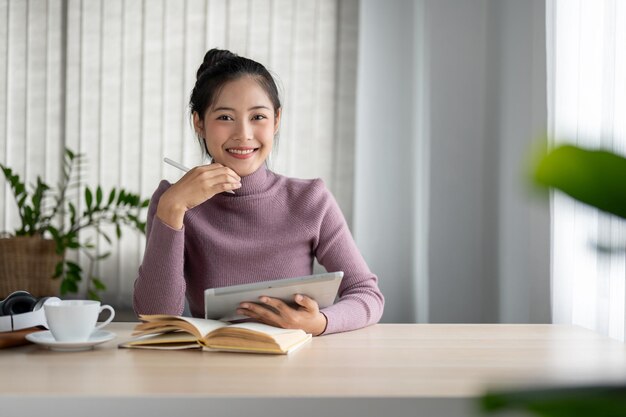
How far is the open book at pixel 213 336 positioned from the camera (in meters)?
1.19

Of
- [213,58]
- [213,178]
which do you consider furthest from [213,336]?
[213,58]

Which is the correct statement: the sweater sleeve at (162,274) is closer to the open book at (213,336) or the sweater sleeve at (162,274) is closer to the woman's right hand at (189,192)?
the woman's right hand at (189,192)

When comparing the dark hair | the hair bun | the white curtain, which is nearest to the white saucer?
the dark hair

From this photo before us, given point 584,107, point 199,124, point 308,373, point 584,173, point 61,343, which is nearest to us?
point 584,173

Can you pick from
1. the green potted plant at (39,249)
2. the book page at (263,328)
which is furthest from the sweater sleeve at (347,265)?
the green potted plant at (39,249)

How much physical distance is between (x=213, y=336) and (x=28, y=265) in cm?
211

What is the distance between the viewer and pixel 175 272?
1602mm

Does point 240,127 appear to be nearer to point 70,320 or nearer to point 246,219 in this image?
point 246,219

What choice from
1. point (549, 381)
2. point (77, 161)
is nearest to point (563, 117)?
point (77, 161)

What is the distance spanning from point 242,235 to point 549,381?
1.63 metres

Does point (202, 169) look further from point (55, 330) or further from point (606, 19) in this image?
point (606, 19)

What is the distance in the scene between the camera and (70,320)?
1204 millimetres

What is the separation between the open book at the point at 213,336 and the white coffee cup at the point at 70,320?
67 mm

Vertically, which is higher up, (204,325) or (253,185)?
(253,185)
